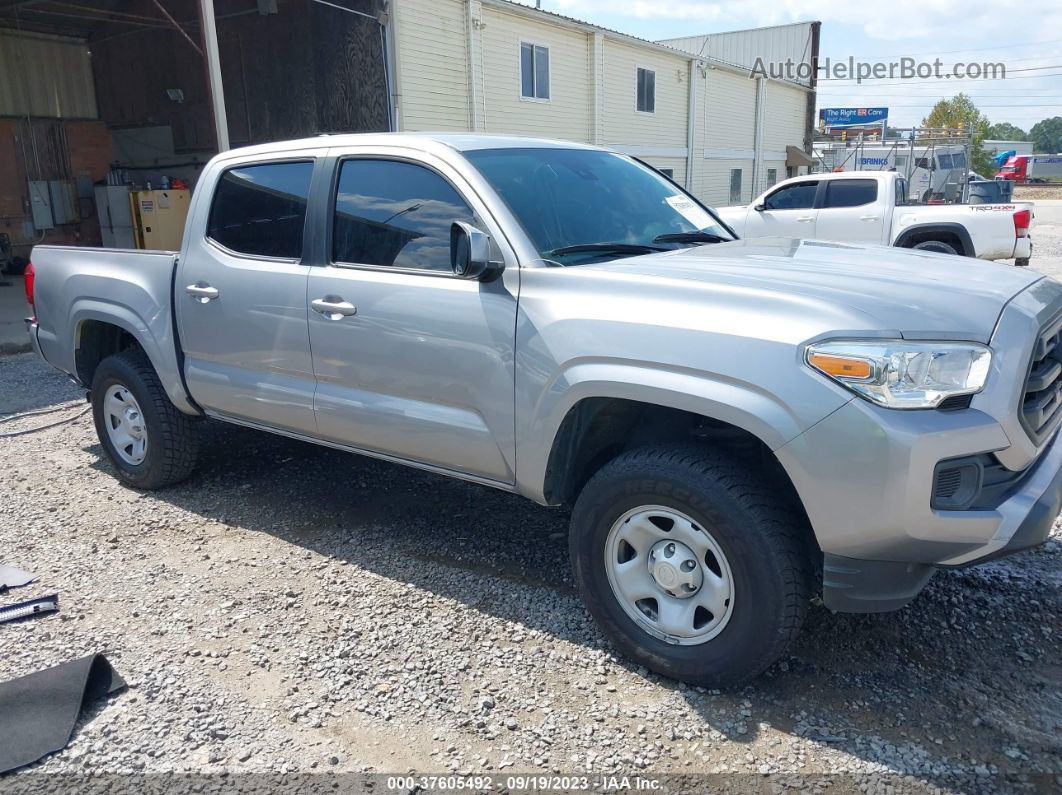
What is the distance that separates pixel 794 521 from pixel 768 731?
2.28ft

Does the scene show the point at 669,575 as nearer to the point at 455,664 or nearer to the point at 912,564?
the point at 912,564

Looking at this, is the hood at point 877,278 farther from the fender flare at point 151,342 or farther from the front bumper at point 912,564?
the fender flare at point 151,342

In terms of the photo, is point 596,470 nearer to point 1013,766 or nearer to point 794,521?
point 794,521

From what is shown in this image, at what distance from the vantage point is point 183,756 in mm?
2791

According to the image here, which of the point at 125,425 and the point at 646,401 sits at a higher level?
the point at 646,401

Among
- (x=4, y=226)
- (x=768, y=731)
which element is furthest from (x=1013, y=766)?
(x=4, y=226)

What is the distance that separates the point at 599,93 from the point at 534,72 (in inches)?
106

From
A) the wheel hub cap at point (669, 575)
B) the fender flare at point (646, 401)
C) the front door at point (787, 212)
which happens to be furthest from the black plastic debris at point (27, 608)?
the front door at point (787, 212)

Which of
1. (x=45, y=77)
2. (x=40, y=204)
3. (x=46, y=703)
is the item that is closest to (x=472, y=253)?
(x=46, y=703)

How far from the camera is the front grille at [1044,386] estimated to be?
2.71 m

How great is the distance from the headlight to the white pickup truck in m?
9.64

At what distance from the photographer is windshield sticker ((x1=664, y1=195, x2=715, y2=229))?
4203 mm

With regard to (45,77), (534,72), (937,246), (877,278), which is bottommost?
(937,246)

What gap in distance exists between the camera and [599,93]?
2025 cm
